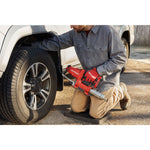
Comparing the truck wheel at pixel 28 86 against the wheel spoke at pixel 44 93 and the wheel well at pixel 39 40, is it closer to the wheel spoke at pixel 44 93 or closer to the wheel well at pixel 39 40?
the wheel spoke at pixel 44 93

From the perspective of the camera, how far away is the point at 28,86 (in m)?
2.69

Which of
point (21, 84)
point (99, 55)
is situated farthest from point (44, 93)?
point (99, 55)

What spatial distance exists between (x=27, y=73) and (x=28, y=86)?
6.6 inches

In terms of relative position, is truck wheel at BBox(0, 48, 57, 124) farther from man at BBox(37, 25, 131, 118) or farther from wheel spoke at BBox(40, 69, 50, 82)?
man at BBox(37, 25, 131, 118)

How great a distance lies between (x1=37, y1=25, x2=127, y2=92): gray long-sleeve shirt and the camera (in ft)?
9.01

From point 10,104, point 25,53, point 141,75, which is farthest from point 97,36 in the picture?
point 141,75

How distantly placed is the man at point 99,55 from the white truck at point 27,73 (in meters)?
0.21

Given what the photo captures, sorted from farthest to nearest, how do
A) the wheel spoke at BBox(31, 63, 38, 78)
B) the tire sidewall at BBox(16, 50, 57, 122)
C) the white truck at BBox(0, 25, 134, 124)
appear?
1. the wheel spoke at BBox(31, 63, 38, 78)
2. the tire sidewall at BBox(16, 50, 57, 122)
3. the white truck at BBox(0, 25, 134, 124)

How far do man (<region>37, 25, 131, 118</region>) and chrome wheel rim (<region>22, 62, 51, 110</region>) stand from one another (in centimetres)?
30

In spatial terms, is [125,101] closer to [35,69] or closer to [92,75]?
[92,75]

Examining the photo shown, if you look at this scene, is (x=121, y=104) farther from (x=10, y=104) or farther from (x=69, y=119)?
(x=10, y=104)

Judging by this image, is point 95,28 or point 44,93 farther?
point 44,93

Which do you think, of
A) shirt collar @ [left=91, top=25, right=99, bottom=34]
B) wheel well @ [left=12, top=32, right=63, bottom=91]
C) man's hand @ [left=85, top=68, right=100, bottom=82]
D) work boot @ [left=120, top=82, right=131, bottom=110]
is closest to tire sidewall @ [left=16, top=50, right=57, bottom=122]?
wheel well @ [left=12, top=32, right=63, bottom=91]

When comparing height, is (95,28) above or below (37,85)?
above
